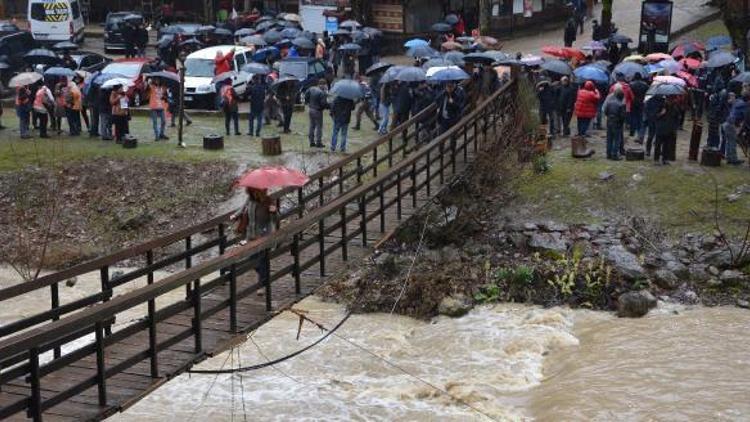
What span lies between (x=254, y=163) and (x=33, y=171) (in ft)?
15.5

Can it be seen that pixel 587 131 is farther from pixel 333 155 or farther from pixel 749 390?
pixel 749 390

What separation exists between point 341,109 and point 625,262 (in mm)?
6782

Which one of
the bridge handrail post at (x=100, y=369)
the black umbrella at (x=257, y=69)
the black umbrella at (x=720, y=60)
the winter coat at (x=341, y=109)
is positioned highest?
the black umbrella at (x=720, y=60)

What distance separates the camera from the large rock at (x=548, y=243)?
17766mm

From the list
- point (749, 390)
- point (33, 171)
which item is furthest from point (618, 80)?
point (33, 171)

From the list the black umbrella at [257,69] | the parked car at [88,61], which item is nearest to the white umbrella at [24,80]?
the black umbrella at [257,69]

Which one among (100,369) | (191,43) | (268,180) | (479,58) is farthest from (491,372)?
(191,43)

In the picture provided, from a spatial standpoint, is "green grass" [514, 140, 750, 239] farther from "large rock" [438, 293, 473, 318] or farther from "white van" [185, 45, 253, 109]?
"white van" [185, 45, 253, 109]

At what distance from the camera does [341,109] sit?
2091 centimetres

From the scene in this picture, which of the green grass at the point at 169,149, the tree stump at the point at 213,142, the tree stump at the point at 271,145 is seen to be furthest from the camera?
the tree stump at the point at 213,142

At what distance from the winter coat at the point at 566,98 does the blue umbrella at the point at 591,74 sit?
0.43 metres

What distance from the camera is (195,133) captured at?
2405 centimetres

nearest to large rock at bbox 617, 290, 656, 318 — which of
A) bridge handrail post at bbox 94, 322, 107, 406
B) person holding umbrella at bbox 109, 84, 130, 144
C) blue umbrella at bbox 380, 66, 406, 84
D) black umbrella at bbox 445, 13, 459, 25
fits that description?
blue umbrella at bbox 380, 66, 406, 84

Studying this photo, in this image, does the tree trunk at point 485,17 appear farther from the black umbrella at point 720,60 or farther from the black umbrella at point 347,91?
the black umbrella at point 347,91
